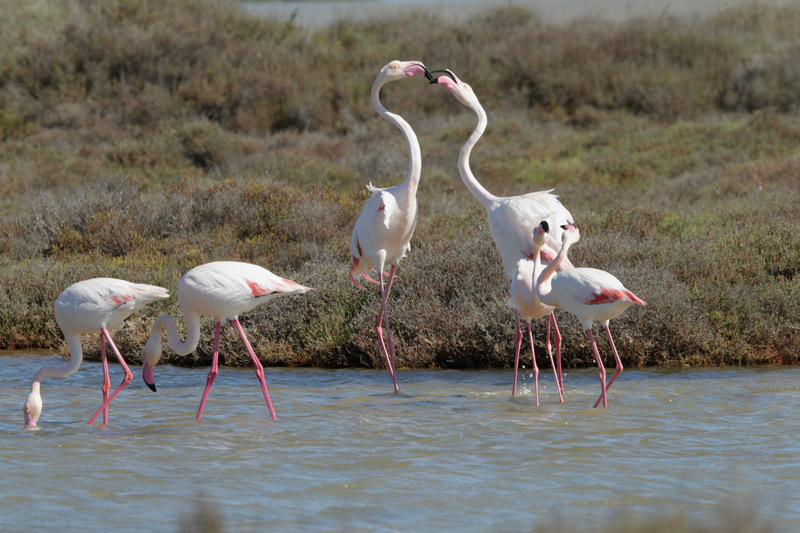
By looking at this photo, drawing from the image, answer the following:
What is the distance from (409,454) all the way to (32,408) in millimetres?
2252

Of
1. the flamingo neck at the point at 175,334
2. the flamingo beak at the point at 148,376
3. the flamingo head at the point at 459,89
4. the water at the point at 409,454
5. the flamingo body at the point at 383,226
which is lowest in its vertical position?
the water at the point at 409,454

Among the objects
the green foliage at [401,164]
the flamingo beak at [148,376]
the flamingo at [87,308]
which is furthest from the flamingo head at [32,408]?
the green foliage at [401,164]

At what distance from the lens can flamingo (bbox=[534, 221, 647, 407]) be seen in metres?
5.71

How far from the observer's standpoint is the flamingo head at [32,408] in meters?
5.64

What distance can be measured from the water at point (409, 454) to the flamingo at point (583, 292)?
620 mm

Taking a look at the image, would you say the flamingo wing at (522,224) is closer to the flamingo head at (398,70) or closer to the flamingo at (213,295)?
the flamingo head at (398,70)

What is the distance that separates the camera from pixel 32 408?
565cm

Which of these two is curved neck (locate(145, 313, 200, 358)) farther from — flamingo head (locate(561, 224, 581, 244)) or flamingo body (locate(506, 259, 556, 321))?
flamingo head (locate(561, 224, 581, 244))

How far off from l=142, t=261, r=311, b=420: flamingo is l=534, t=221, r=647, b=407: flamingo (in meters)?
1.53

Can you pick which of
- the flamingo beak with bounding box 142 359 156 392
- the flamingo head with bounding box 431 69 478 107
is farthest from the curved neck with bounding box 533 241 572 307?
the flamingo beak with bounding box 142 359 156 392

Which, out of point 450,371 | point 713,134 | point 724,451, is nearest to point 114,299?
point 450,371

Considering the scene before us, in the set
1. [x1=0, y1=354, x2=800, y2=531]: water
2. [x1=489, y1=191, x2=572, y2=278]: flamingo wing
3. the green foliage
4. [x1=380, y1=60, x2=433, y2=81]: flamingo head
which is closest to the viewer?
[x1=0, y1=354, x2=800, y2=531]: water

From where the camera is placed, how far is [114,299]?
5734 mm

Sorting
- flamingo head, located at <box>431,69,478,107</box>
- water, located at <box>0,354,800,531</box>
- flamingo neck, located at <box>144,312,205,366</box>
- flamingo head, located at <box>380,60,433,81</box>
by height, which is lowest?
water, located at <box>0,354,800,531</box>
